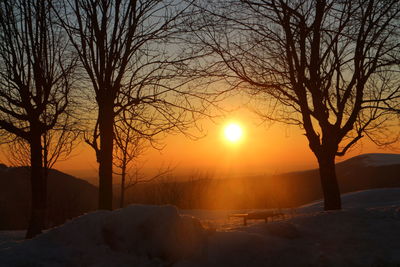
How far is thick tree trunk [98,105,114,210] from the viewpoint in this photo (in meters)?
10.2

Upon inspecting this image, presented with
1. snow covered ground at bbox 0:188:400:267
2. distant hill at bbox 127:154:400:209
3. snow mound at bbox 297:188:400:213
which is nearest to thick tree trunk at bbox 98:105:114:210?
snow covered ground at bbox 0:188:400:267

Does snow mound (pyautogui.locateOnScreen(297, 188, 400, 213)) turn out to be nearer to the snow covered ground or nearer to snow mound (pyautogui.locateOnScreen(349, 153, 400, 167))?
the snow covered ground

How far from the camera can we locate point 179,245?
619 cm

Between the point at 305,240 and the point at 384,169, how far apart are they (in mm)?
30579

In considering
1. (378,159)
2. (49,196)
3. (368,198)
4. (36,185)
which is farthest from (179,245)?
(378,159)

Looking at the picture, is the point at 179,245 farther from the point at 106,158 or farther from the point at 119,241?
the point at 106,158

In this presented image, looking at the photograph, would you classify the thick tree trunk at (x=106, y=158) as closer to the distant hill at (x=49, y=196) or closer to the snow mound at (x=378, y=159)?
the distant hill at (x=49, y=196)

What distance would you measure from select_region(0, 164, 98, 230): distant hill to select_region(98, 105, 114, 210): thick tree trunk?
1120 cm

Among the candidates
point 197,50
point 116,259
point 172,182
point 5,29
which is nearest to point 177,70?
point 197,50

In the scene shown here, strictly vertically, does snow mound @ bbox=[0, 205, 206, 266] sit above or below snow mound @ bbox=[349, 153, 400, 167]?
below

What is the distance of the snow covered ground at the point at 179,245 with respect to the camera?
5.86m

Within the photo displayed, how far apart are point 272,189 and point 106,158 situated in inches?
1058

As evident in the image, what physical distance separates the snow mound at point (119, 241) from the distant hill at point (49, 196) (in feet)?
49.5

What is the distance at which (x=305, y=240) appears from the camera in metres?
6.81
